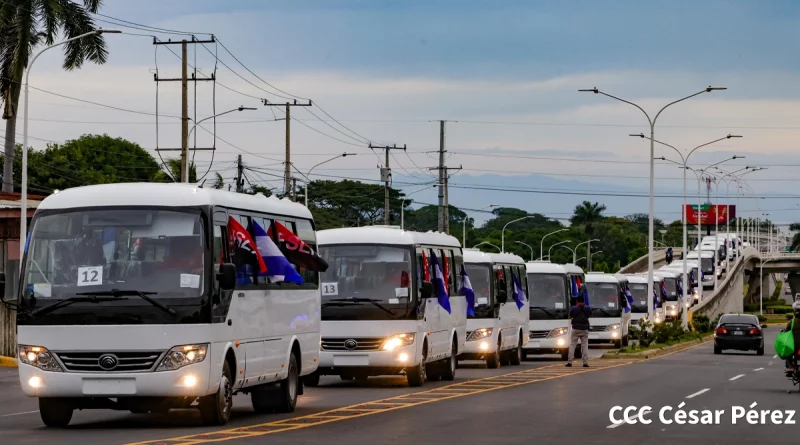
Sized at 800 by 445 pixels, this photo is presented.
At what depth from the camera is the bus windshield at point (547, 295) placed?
4194cm

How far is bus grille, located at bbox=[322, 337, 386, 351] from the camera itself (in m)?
25.8

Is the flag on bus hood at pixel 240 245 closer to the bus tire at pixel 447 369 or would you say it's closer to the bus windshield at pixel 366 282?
the bus windshield at pixel 366 282

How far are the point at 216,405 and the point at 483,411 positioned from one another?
14.7 ft

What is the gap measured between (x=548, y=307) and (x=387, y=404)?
2082 centimetres

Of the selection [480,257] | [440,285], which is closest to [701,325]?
[480,257]

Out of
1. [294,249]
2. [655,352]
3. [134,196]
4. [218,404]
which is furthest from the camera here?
[655,352]

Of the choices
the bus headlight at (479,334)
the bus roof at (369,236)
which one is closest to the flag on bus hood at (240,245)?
the bus roof at (369,236)

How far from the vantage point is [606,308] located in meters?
51.3

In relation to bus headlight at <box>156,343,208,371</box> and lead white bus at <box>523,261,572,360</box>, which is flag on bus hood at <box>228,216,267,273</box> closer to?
bus headlight at <box>156,343,208,371</box>

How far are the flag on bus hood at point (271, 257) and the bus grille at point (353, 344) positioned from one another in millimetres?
5909

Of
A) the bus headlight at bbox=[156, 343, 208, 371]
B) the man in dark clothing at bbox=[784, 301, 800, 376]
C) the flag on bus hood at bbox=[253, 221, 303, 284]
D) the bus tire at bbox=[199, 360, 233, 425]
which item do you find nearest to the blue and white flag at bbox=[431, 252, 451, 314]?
the man in dark clothing at bbox=[784, 301, 800, 376]

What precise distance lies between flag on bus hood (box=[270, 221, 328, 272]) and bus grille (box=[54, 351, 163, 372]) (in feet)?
13.7

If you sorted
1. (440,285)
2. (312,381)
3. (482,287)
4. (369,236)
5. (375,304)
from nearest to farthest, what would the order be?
(375,304) → (369,236) → (312,381) → (440,285) → (482,287)

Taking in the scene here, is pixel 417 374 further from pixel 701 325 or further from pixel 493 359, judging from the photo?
pixel 701 325
